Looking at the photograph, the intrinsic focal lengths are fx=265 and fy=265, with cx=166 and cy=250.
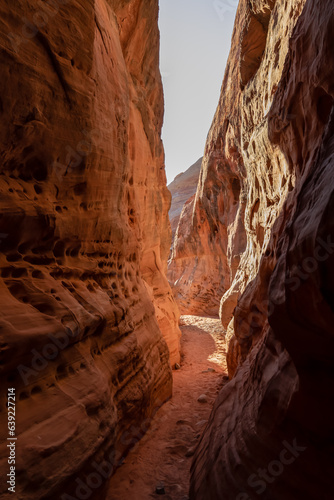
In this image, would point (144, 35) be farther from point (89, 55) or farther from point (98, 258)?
point (98, 258)

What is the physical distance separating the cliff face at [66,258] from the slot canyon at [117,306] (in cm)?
A: 2

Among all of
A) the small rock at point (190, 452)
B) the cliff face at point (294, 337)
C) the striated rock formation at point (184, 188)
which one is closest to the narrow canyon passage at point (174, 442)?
the small rock at point (190, 452)

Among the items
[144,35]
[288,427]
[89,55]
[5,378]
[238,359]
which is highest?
[144,35]

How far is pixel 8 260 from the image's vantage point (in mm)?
3150

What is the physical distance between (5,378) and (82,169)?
293 cm

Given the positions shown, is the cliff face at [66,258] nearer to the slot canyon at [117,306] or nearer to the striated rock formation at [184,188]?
the slot canyon at [117,306]

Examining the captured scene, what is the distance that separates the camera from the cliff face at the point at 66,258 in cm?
268

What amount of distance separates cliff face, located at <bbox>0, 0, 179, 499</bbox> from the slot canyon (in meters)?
0.02

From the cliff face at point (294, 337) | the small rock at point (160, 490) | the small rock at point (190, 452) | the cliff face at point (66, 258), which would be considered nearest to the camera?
the cliff face at point (294, 337)

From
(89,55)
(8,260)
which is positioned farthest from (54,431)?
(89,55)

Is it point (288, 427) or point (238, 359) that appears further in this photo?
point (238, 359)

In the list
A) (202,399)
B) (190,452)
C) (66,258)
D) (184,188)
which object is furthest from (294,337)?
(184,188)

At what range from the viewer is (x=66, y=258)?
13.0ft

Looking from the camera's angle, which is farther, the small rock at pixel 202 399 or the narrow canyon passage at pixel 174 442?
the small rock at pixel 202 399
